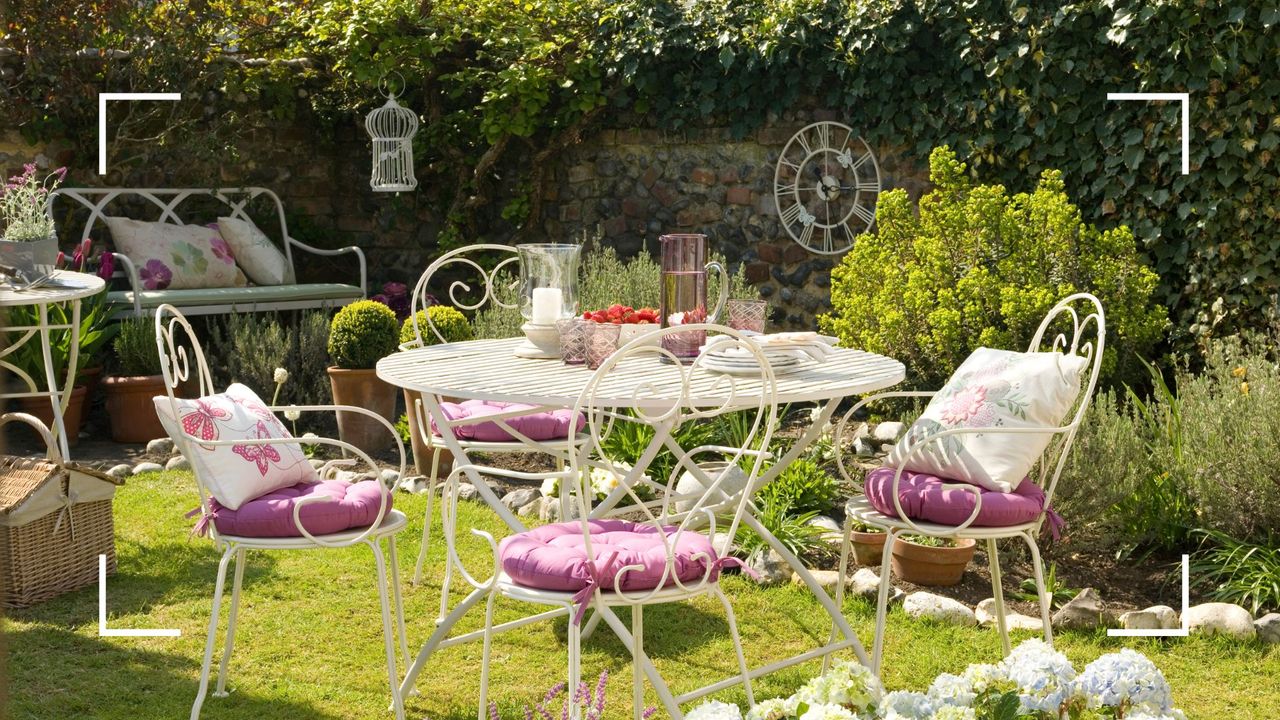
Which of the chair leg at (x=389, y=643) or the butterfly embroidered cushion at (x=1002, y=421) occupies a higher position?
the butterfly embroidered cushion at (x=1002, y=421)

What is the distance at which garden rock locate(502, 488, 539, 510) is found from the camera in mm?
4898

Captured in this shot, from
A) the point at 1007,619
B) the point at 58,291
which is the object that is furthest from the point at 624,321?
the point at 58,291

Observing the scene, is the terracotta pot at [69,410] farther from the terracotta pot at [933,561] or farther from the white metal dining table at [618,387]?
the terracotta pot at [933,561]

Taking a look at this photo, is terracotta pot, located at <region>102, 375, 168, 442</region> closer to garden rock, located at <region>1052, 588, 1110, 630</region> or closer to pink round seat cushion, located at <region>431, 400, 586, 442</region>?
pink round seat cushion, located at <region>431, 400, 586, 442</region>

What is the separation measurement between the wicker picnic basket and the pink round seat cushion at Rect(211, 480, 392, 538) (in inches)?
44.6

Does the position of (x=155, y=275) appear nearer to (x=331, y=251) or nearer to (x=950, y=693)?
(x=331, y=251)

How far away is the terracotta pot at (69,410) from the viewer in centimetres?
593

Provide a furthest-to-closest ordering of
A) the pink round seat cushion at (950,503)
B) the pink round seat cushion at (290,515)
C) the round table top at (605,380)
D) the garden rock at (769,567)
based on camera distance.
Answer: the garden rock at (769,567), the pink round seat cushion at (950,503), the pink round seat cushion at (290,515), the round table top at (605,380)

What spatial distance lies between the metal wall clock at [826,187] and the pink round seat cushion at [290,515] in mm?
4139

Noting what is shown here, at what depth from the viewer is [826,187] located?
662 centimetres

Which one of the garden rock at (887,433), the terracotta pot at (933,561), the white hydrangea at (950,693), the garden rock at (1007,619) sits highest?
the white hydrangea at (950,693)

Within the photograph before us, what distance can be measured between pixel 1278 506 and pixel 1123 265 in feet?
5.23

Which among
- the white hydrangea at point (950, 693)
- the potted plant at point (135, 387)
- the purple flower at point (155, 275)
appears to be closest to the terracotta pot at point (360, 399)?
the potted plant at point (135, 387)

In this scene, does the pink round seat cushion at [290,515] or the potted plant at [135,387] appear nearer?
the pink round seat cushion at [290,515]
